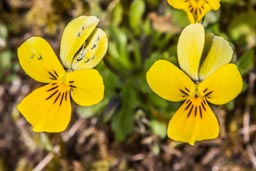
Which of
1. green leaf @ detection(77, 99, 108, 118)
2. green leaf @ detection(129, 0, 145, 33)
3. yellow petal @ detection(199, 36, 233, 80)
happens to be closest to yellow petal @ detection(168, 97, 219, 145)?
yellow petal @ detection(199, 36, 233, 80)

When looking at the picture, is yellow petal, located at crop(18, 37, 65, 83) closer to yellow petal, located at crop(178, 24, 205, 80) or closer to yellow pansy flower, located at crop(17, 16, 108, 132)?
yellow pansy flower, located at crop(17, 16, 108, 132)

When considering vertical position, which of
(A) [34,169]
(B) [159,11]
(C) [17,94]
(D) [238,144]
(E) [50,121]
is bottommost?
(D) [238,144]

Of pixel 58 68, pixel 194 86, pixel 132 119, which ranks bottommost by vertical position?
pixel 132 119

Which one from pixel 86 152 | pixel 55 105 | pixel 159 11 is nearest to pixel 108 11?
pixel 159 11

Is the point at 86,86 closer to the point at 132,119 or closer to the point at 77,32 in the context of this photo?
the point at 77,32

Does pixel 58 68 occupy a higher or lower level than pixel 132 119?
higher

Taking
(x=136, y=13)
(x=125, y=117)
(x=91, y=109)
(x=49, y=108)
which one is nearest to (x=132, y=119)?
(x=125, y=117)

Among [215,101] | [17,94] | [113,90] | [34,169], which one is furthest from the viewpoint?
[17,94]

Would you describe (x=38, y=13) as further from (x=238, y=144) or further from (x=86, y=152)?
(x=238, y=144)
